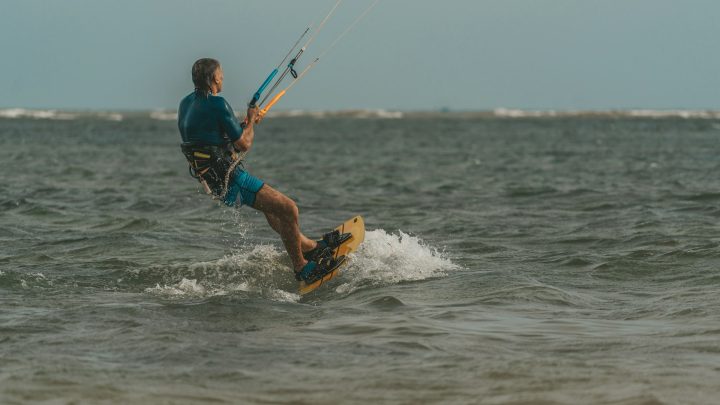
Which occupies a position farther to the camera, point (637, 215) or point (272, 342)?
point (637, 215)

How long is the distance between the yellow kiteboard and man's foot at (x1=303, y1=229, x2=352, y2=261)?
5cm

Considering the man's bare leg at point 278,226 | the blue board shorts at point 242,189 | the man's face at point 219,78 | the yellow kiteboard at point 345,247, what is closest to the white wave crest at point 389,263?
the yellow kiteboard at point 345,247

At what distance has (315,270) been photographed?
1080 centimetres

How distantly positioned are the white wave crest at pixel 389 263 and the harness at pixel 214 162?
1699 millimetres

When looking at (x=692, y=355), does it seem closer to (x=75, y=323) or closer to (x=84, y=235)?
(x=75, y=323)

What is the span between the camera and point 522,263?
1248cm

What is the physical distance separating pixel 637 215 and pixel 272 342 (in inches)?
450

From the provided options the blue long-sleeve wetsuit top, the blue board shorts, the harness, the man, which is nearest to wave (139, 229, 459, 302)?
the man

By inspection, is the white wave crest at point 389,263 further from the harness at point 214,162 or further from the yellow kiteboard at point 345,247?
the harness at point 214,162

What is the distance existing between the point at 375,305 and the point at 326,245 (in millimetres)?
1811

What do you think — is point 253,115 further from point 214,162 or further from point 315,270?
point 315,270

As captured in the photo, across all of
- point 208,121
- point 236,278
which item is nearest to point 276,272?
point 236,278

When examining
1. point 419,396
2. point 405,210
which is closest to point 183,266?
point 419,396

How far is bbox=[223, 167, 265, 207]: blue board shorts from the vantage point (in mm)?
10133
